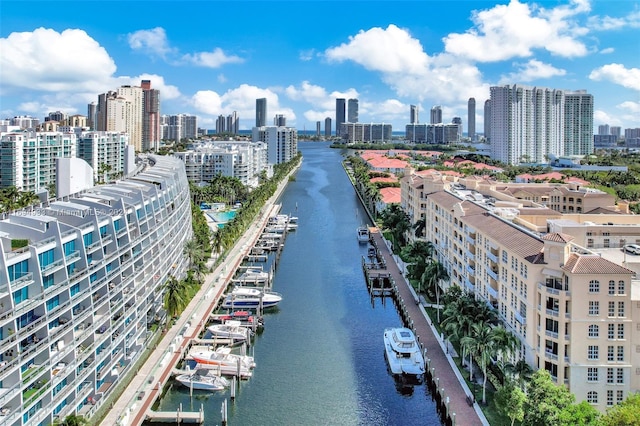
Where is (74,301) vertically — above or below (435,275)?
above

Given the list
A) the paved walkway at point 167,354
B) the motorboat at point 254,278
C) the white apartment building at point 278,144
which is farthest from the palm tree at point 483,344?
the white apartment building at point 278,144

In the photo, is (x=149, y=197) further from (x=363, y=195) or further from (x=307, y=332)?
(x=363, y=195)

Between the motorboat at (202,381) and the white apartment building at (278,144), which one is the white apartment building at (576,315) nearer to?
the motorboat at (202,381)

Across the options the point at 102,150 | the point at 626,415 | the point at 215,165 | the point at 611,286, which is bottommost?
the point at 626,415

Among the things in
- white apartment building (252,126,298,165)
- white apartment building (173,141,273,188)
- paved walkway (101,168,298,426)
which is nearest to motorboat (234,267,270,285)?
paved walkway (101,168,298,426)

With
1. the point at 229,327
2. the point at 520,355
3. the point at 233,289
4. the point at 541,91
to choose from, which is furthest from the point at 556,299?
the point at 541,91

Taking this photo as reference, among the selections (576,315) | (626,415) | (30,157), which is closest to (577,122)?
A: (30,157)

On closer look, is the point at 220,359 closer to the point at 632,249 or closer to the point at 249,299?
the point at 249,299
